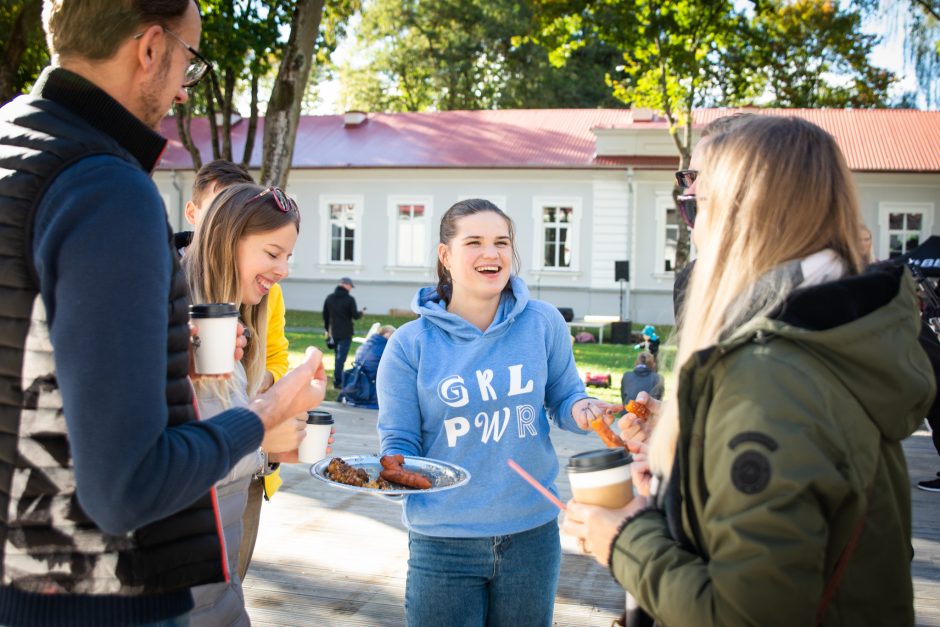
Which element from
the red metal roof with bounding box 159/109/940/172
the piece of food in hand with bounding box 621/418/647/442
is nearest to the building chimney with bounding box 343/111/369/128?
the red metal roof with bounding box 159/109/940/172

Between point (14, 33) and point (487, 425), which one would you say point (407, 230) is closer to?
point (14, 33)

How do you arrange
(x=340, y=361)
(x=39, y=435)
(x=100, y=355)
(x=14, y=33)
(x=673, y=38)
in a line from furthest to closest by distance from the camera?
(x=673, y=38) < (x=340, y=361) < (x=14, y=33) < (x=39, y=435) < (x=100, y=355)

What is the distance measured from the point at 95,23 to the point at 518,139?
29805mm

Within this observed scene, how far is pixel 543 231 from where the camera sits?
2939 cm

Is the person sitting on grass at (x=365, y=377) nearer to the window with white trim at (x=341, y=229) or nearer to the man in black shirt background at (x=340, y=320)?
the man in black shirt background at (x=340, y=320)

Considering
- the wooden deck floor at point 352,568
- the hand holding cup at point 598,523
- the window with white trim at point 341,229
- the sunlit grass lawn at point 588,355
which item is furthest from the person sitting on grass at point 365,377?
the window with white trim at point 341,229

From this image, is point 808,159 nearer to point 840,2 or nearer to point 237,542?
point 237,542

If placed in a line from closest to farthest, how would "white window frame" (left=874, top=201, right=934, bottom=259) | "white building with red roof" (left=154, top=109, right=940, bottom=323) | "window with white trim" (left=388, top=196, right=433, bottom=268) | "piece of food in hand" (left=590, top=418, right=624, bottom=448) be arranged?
"piece of food in hand" (left=590, top=418, right=624, bottom=448), "white window frame" (left=874, top=201, right=934, bottom=259), "white building with red roof" (left=154, top=109, right=940, bottom=323), "window with white trim" (left=388, top=196, right=433, bottom=268)

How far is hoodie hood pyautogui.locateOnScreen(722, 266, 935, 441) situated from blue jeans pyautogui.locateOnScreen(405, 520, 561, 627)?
5.01 ft

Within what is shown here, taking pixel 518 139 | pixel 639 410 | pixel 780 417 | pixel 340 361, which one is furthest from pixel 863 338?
pixel 518 139

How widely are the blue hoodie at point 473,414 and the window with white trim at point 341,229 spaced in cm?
2809

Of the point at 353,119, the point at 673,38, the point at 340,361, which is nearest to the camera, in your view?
the point at 340,361

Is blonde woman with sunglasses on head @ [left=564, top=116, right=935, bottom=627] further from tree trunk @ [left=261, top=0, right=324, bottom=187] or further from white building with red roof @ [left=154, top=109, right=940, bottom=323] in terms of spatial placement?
white building with red roof @ [left=154, top=109, right=940, bottom=323]

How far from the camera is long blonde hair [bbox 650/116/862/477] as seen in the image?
1641mm
